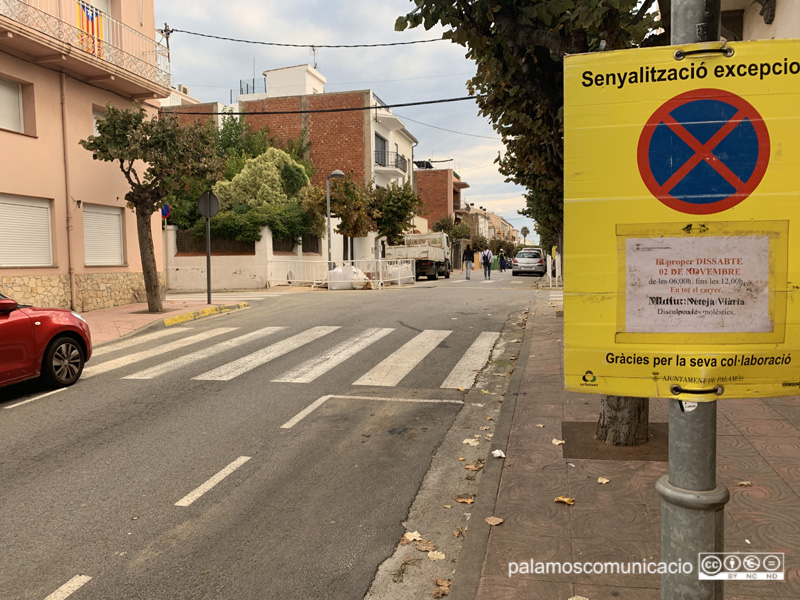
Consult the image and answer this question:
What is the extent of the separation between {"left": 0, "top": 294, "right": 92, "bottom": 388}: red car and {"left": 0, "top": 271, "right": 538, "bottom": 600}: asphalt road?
0.96 ft

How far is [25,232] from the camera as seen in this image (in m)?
14.4

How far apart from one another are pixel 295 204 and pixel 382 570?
2692 cm

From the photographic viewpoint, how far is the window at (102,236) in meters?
16.3

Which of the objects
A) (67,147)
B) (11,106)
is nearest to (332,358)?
(67,147)

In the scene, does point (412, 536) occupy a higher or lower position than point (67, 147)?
lower

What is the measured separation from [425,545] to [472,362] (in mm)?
5727

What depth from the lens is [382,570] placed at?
11.5 ft

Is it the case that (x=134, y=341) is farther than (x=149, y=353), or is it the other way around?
(x=134, y=341)

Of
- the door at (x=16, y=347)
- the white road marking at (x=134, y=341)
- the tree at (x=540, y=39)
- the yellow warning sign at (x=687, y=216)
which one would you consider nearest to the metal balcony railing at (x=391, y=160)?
the white road marking at (x=134, y=341)

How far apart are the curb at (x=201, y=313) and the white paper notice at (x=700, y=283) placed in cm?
1298

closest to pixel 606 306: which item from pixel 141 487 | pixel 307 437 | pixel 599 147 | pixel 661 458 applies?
pixel 599 147

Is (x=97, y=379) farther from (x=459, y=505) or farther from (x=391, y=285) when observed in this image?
(x=391, y=285)

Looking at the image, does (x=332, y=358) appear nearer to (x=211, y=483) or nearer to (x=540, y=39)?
(x=211, y=483)

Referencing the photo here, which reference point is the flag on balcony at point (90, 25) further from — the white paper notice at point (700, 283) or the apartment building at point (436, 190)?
the apartment building at point (436, 190)
